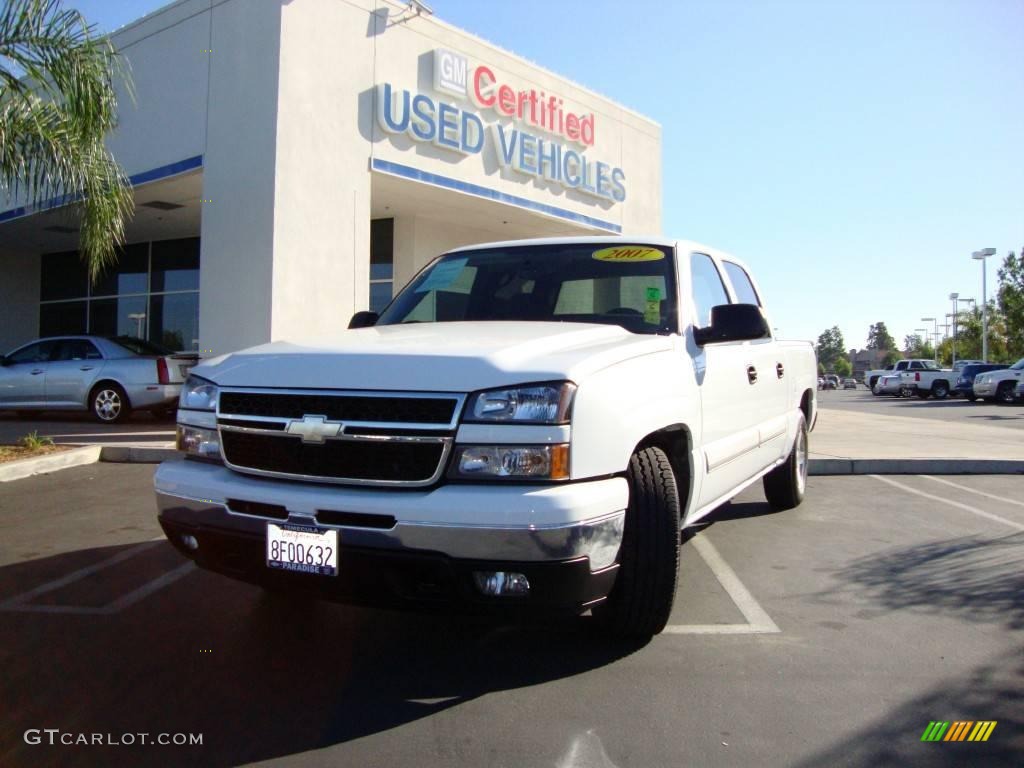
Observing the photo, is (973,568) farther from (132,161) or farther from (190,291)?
(190,291)

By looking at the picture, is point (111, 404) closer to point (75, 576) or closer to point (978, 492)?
point (75, 576)

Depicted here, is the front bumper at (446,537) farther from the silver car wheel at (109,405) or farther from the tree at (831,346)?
the tree at (831,346)

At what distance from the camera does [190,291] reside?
17.8 m

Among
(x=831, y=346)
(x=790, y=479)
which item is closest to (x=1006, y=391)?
(x=790, y=479)

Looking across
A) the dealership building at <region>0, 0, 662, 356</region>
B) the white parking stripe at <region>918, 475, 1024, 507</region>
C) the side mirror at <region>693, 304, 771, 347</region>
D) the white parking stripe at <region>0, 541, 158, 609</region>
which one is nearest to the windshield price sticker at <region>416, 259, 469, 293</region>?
the side mirror at <region>693, 304, 771, 347</region>

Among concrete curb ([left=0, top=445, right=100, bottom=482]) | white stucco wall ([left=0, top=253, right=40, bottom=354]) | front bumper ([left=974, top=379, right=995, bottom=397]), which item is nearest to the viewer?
concrete curb ([left=0, top=445, right=100, bottom=482])

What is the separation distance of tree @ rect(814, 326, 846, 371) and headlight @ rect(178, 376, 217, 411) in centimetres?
16084

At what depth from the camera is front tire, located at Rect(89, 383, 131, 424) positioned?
1212cm

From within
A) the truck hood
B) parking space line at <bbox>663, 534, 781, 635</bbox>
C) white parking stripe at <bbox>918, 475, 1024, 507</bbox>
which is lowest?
parking space line at <bbox>663, 534, 781, 635</bbox>

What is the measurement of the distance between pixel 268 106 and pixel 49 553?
7.52 m

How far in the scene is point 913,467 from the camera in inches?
350

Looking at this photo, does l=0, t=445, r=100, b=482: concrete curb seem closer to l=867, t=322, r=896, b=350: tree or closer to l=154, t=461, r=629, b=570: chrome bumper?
l=154, t=461, r=629, b=570: chrome bumper

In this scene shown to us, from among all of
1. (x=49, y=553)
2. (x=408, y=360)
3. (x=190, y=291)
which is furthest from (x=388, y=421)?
(x=190, y=291)

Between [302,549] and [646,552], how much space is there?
130 cm
